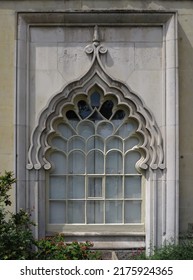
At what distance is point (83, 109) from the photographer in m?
9.54

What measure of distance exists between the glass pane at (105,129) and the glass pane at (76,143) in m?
0.40

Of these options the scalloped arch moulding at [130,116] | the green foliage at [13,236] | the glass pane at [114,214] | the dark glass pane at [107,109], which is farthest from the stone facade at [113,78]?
the green foliage at [13,236]

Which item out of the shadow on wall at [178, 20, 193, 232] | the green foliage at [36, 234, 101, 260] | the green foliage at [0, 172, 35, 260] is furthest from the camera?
the shadow on wall at [178, 20, 193, 232]

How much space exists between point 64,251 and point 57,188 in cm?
146

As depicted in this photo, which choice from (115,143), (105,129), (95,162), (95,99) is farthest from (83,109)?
(95,162)

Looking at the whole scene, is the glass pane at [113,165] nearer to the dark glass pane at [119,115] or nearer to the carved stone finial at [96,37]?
the dark glass pane at [119,115]

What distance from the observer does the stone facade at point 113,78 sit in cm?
915

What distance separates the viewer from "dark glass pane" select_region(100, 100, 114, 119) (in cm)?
952

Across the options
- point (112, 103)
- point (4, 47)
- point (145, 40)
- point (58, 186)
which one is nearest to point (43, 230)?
point (58, 186)

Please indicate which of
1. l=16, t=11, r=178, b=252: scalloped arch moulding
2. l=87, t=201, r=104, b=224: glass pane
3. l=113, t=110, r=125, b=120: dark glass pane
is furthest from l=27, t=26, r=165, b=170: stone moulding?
l=87, t=201, r=104, b=224: glass pane

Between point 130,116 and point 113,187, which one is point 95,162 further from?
point 130,116

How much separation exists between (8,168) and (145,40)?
12.1 ft

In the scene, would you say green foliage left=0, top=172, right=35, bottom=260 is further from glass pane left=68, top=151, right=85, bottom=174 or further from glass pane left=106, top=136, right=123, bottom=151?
glass pane left=106, top=136, right=123, bottom=151

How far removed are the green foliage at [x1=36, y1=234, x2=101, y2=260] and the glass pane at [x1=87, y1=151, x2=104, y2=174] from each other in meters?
1.46
